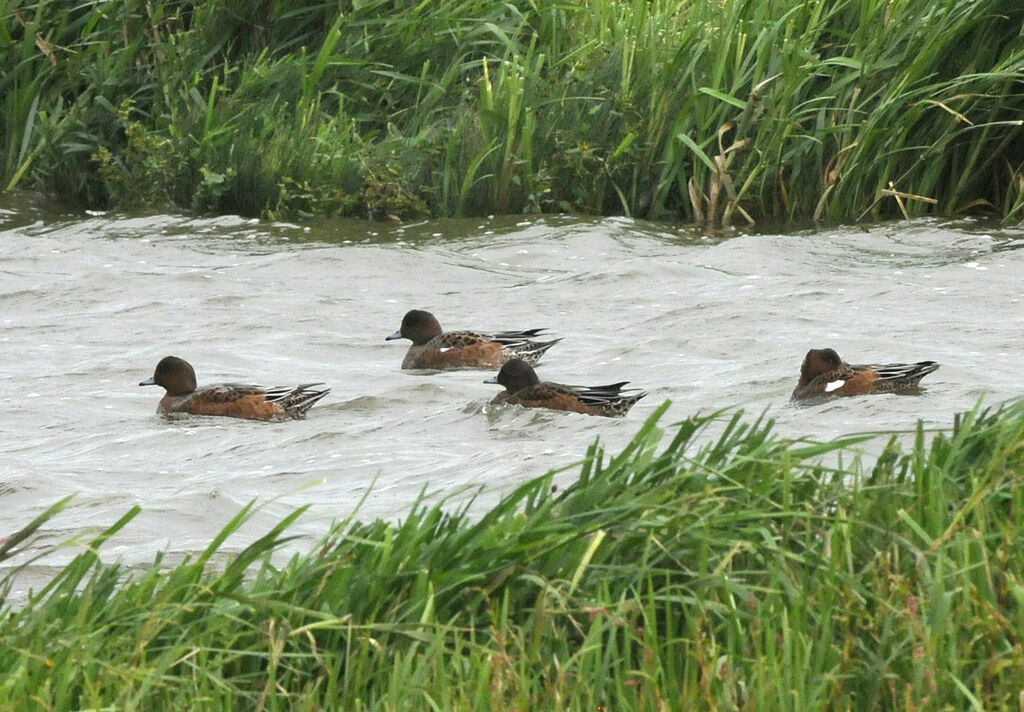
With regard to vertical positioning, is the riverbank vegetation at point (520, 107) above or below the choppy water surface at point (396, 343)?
above

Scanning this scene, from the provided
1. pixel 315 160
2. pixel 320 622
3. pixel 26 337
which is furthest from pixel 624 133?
pixel 320 622

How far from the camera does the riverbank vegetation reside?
12516 millimetres

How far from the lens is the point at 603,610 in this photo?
371cm

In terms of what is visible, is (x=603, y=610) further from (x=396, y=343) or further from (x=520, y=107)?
(x=520, y=107)

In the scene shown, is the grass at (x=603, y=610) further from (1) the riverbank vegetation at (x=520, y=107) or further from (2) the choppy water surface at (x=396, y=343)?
(1) the riverbank vegetation at (x=520, y=107)

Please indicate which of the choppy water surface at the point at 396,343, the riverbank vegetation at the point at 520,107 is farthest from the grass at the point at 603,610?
the riverbank vegetation at the point at 520,107

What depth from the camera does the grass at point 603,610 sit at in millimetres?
3553

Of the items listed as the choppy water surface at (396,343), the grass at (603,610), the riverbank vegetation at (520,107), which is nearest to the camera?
the grass at (603,610)

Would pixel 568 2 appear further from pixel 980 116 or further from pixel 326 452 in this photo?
pixel 326 452

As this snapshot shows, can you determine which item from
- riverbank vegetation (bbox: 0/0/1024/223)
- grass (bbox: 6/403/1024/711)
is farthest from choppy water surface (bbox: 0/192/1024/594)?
grass (bbox: 6/403/1024/711)

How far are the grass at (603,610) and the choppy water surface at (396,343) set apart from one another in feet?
3.94

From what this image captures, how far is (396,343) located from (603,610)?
723 cm

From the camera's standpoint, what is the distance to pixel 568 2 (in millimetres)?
14281

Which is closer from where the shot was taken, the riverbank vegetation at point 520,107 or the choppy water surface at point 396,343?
the choppy water surface at point 396,343
